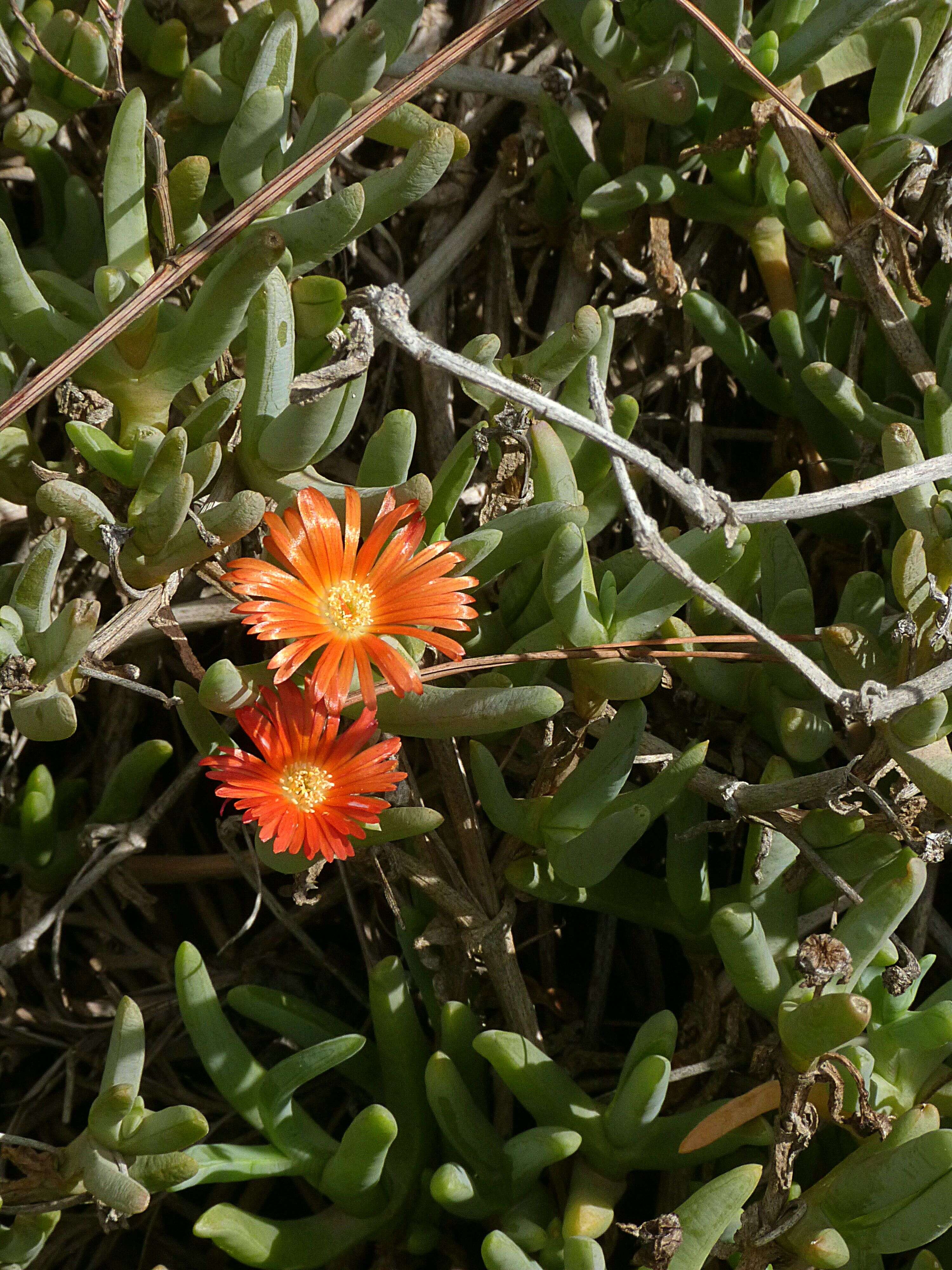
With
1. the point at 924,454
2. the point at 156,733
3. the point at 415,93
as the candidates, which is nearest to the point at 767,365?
the point at 924,454

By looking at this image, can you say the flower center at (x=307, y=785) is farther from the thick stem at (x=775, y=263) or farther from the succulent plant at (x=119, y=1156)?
the thick stem at (x=775, y=263)

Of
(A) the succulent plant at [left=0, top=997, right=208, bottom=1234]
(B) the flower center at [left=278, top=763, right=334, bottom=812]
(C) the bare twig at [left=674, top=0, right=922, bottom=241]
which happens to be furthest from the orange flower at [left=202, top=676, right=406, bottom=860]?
(C) the bare twig at [left=674, top=0, right=922, bottom=241]

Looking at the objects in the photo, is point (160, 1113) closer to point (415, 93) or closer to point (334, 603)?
point (334, 603)

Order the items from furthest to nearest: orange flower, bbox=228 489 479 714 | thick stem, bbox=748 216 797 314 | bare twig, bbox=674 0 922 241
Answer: thick stem, bbox=748 216 797 314, bare twig, bbox=674 0 922 241, orange flower, bbox=228 489 479 714

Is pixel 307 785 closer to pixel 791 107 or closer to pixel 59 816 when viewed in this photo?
pixel 59 816

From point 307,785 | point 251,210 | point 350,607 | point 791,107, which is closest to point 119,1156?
point 307,785

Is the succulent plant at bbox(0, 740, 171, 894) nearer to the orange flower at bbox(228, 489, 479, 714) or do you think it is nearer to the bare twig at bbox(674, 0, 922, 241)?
the orange flower at bbox(228, 489, 479, 714)
